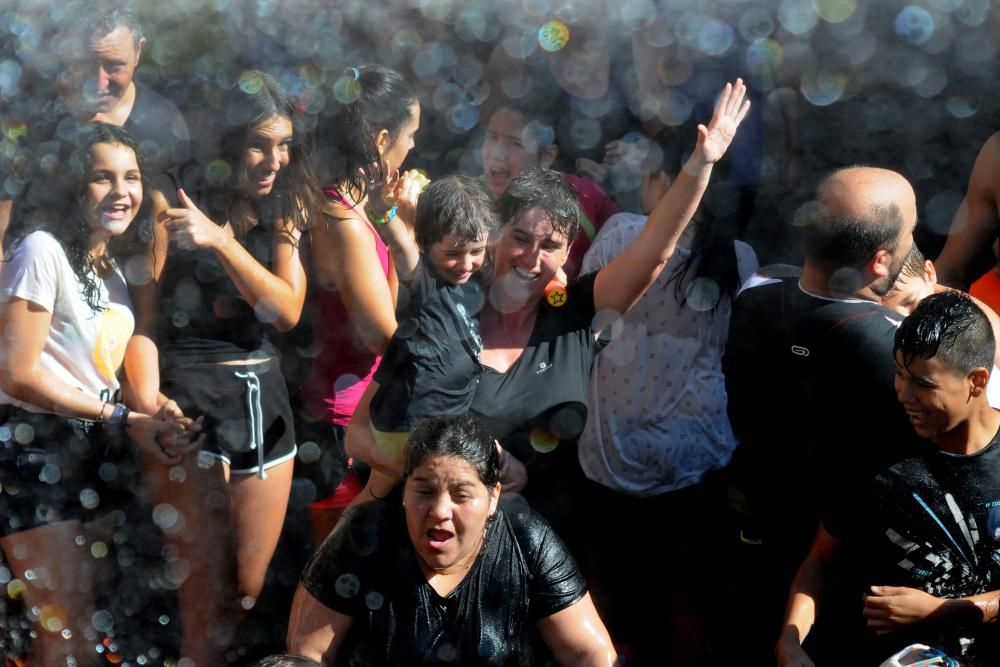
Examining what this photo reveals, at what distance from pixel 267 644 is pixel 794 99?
208 cm

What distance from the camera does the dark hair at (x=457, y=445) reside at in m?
2.19

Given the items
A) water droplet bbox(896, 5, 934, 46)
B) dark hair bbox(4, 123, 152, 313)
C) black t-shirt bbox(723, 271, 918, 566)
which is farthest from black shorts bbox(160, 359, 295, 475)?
water droplet bbox(896, 5, 934, 46)

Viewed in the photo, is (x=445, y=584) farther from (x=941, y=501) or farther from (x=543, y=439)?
(x=941, y=501)

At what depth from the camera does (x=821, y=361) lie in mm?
2291

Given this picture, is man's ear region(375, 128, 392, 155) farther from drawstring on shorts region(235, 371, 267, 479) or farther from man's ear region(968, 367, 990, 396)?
man's ear region(968, 367, 990, 396)

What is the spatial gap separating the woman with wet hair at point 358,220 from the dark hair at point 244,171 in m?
0.05

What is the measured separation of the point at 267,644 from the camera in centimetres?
284

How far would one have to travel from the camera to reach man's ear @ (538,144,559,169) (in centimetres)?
305

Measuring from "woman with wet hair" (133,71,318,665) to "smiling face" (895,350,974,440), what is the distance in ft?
4.52

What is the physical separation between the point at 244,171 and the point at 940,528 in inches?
66.7

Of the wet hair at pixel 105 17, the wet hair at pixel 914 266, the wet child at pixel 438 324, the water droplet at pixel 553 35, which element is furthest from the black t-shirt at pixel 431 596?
the water droplet at pixel 553 35

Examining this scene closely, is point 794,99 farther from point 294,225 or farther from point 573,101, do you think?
point 294,225

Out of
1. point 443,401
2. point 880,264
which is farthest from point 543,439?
point 880,264

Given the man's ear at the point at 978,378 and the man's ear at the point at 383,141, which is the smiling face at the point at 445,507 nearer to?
the man's ear at the point at 383,141
